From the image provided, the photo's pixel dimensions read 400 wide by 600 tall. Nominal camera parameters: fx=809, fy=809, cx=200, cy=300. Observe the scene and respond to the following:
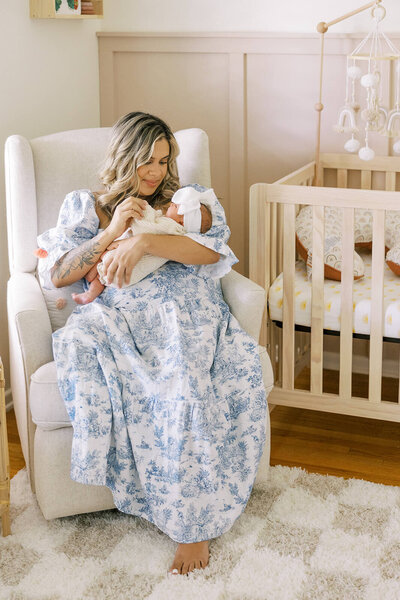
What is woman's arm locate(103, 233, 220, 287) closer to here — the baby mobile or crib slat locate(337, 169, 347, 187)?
the baby mobile

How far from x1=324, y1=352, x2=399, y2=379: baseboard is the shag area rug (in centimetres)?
89

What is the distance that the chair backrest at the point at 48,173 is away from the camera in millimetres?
2518

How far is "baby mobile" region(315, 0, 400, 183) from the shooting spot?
2.68 m

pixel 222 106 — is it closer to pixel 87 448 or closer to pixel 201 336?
pixel 201 336

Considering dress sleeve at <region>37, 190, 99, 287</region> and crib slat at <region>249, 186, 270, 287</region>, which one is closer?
dress sleeve at <region>37, 190, 99, 287</region>

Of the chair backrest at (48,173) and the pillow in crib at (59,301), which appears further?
the chair backrest at (48,173)

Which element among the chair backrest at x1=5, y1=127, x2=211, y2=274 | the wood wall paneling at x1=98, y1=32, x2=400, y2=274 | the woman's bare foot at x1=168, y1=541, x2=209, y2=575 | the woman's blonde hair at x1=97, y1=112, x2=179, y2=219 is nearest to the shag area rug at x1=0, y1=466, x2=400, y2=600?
the woman's bare foot at x1=168, y1=541, x2=209, y2=575

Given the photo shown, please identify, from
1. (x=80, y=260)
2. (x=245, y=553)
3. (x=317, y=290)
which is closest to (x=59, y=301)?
(x=80, y=260)

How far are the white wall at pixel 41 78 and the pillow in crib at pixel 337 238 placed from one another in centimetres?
105

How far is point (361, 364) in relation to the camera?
10.7 ft

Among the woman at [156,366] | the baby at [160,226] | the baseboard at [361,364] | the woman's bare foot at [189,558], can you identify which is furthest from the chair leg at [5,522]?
the baseboard at [361,364]

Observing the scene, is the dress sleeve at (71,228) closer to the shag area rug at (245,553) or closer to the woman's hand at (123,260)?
the woman's hand at (123,260)

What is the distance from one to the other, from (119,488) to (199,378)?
0.36 meters

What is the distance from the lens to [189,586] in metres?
1.94
